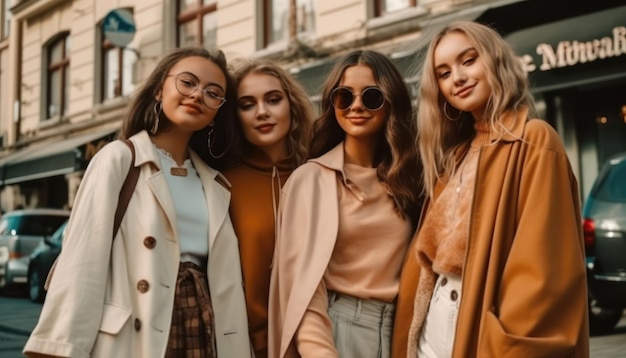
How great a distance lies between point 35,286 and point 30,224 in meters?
1.45

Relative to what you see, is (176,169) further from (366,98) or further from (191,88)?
(366,98)

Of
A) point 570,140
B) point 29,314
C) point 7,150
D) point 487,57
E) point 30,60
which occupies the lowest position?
point 29,314

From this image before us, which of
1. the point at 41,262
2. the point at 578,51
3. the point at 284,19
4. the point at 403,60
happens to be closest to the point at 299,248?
the point at 403,60

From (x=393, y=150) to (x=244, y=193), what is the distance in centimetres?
64

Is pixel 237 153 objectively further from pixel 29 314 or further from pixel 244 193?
pixel 29 314

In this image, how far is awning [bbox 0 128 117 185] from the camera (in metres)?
16.0

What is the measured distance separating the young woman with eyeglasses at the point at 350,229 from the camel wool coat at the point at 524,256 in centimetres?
46

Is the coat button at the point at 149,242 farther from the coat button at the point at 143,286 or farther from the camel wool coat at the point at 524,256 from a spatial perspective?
the camel wool coat at the point at 524,256

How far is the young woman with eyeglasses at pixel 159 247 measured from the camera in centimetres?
245

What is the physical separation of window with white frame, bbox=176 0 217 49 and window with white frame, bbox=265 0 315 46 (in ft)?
4.66

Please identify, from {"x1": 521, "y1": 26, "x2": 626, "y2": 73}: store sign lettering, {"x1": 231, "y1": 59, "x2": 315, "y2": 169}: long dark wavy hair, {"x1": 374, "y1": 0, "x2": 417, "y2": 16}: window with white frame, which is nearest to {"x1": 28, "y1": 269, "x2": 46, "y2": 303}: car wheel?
{"x1": 374, "y1": 0, "x2": 417, "y2": 16}: window with white frame

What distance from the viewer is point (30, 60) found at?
21812mm

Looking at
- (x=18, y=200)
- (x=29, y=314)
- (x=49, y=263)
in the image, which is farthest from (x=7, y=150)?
(x=29, y=314)

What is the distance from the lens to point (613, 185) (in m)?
6.90
